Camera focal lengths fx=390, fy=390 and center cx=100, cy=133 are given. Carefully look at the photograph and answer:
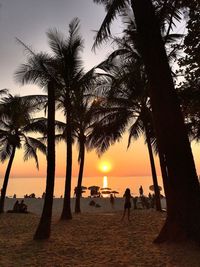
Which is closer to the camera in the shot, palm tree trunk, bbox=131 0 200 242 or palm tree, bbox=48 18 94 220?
palm tree trunk, bbox=131 0 200 242

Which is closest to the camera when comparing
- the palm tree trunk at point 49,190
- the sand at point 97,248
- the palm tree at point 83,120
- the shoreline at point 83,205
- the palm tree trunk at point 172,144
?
the sand at point 97,248

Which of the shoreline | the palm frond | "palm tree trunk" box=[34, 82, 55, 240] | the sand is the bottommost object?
the sand

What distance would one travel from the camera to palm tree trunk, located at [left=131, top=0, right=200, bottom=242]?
Result: 948cm

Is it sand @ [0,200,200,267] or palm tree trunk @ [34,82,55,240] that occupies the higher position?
palm tree trunk @ [34,82,55,240]

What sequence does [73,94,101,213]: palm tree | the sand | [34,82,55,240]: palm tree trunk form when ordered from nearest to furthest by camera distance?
the sand
[34,82,55,240]: palm tree trunk
[73,94,101,213]: palm tree

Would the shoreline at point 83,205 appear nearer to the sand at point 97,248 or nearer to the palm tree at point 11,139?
the palm tree at point 11,139

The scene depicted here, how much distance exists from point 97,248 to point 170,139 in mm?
3561

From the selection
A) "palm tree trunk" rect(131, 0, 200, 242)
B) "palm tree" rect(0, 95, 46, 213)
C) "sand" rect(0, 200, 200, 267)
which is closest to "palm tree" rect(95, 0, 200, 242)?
"palm tree trunk" rect(131, 0, 200, 242)

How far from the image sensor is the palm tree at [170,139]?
31.2 ft

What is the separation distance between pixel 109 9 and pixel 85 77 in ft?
23.9

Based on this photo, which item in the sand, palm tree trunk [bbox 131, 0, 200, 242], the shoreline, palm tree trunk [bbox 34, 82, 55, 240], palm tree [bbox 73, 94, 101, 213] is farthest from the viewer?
the shoreline

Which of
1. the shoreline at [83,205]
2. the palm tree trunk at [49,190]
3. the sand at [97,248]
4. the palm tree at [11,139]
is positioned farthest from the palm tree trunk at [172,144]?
the shoreline at [83,205]

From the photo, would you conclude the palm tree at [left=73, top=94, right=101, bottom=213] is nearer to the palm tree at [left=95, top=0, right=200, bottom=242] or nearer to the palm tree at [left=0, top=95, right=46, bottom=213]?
the palm tree at [left=0, top=95, right=46, bottom=213]

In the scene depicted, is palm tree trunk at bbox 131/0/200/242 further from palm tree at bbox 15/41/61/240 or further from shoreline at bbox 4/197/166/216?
shoreline at bbox 4/197/166/216
